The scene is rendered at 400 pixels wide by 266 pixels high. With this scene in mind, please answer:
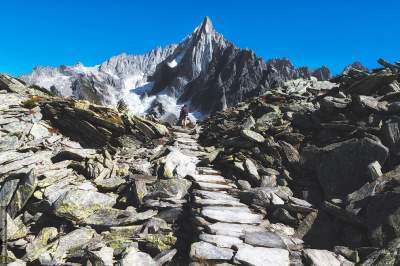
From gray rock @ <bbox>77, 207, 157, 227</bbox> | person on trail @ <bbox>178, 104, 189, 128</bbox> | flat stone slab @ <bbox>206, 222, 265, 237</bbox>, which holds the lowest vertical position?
flat stone slab @ <bbox>206, 222, 265, 237</bbox>

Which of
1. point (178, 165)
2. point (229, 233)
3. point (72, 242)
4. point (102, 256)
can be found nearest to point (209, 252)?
point (229, 233)

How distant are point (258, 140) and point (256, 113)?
9.44 m

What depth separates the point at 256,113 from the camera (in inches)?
1292

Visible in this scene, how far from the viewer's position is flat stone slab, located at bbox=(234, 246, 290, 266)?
13.5m

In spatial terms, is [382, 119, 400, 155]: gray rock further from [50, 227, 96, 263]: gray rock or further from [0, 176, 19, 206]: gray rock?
[0, 176, 19, 206]: gray rock

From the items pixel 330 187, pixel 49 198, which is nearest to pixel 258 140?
pixel 330 187

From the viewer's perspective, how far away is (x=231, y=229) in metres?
15.8

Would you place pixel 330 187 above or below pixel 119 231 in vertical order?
above

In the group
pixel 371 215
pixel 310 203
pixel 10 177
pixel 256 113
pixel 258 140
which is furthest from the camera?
pixel 256 113

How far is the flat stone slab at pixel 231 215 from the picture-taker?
16594mm

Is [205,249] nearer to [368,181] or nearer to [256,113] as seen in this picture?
[368,181]

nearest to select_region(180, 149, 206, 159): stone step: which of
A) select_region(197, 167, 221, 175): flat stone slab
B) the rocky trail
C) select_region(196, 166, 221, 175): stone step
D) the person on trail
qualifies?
select_region(196, 166, 221, 175): stone step

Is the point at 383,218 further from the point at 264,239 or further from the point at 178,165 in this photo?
the point at 178,165

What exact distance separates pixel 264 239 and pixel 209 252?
256cm
